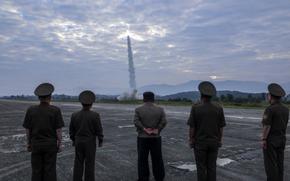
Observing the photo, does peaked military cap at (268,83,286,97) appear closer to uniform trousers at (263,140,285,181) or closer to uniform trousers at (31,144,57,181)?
uniform trousers at (263,140,285,181)

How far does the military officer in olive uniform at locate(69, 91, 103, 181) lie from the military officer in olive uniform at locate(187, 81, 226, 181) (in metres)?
1.71

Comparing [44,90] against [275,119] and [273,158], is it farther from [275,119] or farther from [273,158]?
[273,158]

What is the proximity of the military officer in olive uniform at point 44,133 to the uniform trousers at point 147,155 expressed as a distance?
1875mm

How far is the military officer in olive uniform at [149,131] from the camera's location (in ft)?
30.8

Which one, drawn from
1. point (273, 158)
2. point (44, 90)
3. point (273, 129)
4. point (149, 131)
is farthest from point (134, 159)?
point (44, 90)

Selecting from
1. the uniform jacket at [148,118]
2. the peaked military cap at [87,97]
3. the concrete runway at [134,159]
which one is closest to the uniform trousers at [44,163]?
the peaked military cap at [87,97]

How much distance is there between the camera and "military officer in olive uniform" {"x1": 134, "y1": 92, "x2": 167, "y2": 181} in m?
9.39

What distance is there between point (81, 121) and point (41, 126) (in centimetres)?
85

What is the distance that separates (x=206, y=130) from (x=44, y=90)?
278 centimetres

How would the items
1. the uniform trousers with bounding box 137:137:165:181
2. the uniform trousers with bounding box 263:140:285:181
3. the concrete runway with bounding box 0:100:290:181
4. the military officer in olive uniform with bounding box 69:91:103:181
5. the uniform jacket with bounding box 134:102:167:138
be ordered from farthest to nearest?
1. the concrete runway with bounding box 0:100:290:181
2. the uniform trousers with bounding box 137:137:165:181
3. the uniform jacket with bounding box 134:102:167:138
4. the uniform trousers with bounding box 263:140:285:181
5. the military officer in olive uniform with bounding box 69:91:103:181

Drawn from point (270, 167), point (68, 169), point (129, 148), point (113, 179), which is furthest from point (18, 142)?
point (270, 167)

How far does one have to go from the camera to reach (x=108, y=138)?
19.0 m

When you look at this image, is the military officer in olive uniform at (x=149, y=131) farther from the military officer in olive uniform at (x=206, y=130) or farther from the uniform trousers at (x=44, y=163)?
the uniform trousers at (x=44, y=163)

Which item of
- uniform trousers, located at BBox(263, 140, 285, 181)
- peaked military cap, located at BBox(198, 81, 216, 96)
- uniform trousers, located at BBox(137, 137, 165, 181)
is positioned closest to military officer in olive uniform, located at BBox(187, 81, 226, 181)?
peaked military cap, located at BBox(198, 81, 216, 96)
